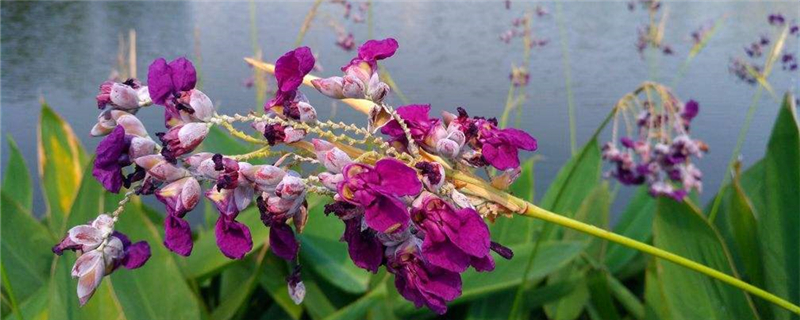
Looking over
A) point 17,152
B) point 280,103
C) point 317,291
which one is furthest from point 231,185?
point 17,152

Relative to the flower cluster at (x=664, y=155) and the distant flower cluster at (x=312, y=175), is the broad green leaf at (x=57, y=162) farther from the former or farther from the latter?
the flower cluster at (x=664, y=155)

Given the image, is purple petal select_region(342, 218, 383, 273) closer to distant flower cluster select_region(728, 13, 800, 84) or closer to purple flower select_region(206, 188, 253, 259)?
purple flower select_region(206, 188, 253, 259)

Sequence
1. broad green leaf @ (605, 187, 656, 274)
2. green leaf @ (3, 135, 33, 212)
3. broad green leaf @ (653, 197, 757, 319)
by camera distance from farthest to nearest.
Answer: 1. green leaf @ (3, 135, 33, 212)
2. broad green leaf @ (605, 187, 656, 274)
3. broad green leaf @ (653, 197, 757, 319)

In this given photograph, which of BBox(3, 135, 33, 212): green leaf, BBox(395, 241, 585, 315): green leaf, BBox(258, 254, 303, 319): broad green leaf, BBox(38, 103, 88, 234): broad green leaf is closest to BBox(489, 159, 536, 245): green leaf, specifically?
BBox(395, 241, 585, 315): green leaf

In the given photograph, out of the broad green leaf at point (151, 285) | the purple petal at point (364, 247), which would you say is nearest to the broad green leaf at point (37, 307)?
the broad green leaf at point (151, 285)

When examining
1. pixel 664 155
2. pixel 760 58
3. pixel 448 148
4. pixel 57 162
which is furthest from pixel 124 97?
pixel 760 58
